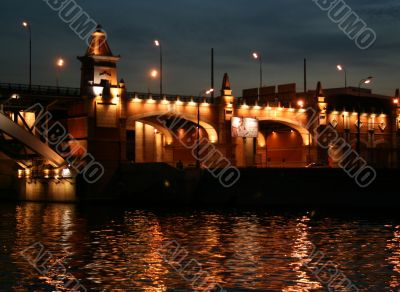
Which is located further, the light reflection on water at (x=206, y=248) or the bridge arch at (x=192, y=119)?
the bridge arch at (x=192, y=119)

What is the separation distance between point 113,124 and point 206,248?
52678mm

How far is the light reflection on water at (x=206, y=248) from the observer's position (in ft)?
92.1

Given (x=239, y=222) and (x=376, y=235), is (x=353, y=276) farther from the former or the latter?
(x=239, y=222)

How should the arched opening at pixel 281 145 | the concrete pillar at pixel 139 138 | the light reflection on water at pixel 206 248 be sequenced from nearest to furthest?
the light reflection on water at pixel 206 248
the concrete pillar at pixel 139 138
the arched opening at pixel 281 145

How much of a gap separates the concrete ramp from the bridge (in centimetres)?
11

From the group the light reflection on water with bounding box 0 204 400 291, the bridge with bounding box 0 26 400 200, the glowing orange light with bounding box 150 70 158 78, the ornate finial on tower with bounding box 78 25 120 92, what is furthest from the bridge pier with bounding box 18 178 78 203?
the light reflection on water with bounding box 0 204 400 291

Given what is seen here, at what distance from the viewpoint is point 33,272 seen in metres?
30.0

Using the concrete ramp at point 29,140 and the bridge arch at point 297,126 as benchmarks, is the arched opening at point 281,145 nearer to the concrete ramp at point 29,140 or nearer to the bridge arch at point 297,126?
the bridge arch at point 297,126

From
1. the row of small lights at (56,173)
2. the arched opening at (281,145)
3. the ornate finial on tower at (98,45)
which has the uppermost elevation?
the ornate finial on tower at (98,45)

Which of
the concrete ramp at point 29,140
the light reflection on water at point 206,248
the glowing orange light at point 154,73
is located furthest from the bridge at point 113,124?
the light reflection on water at point 206,248

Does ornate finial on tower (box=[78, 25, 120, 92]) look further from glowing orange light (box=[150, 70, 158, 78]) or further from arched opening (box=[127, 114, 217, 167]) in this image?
arched opening (box=[127, 114, 217, 167])

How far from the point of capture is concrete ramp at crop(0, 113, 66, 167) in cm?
8081

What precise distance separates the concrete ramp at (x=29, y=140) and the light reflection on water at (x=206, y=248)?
19.7 meters

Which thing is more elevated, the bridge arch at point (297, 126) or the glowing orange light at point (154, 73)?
the glowing orange light at point (154, 73)
